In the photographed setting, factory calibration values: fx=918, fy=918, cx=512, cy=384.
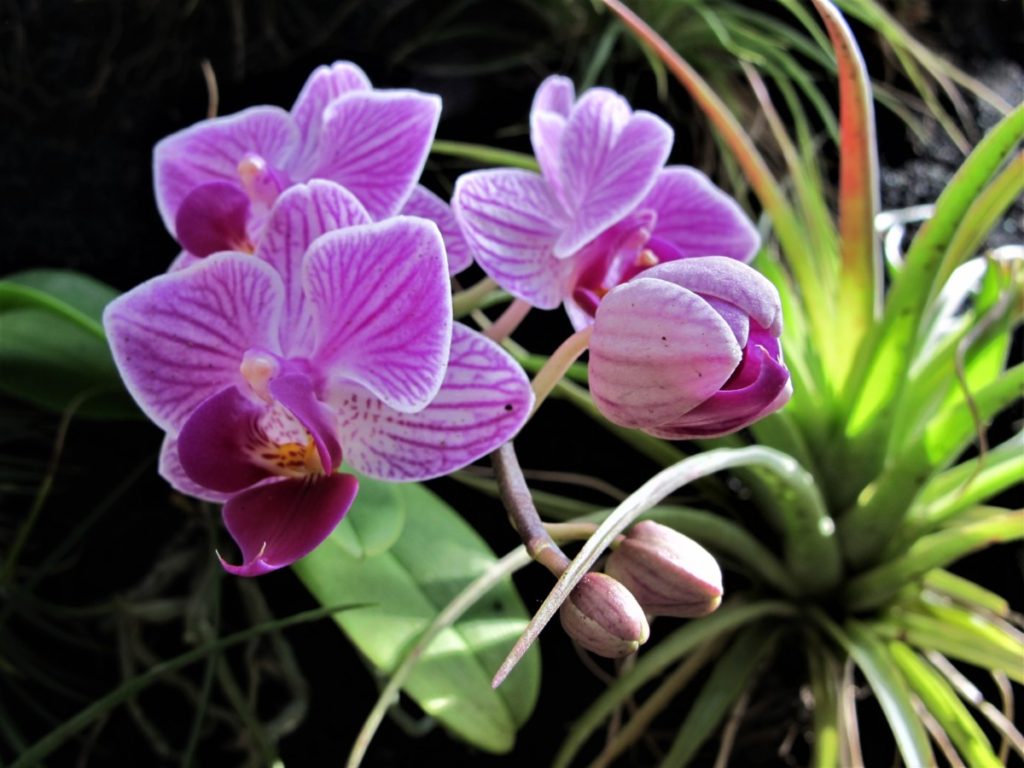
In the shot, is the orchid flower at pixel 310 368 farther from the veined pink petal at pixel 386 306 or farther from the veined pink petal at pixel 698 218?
the veined pink petal at pixel 698 218

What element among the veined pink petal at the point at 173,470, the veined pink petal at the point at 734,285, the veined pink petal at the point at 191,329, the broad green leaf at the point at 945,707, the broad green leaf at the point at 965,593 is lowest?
the broad green leaf at the point at 945,707

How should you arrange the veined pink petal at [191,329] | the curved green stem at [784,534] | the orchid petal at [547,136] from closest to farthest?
the curved green stem at [784,534]
the veined pink petal at [191,329]
the orchid petal at [547,136]

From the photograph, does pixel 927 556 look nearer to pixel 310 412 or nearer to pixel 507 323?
pixel 507 323

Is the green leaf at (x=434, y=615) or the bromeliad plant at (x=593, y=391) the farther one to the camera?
the green leaf at (x=434, y=615)

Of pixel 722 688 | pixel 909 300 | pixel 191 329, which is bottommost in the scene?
pixel 722 688

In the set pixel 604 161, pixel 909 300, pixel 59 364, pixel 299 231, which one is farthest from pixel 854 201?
pixel 59 364

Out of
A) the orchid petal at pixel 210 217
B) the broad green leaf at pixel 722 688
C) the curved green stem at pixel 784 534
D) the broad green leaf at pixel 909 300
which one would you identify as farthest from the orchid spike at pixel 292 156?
the broad green leaf at pixel 722 688
